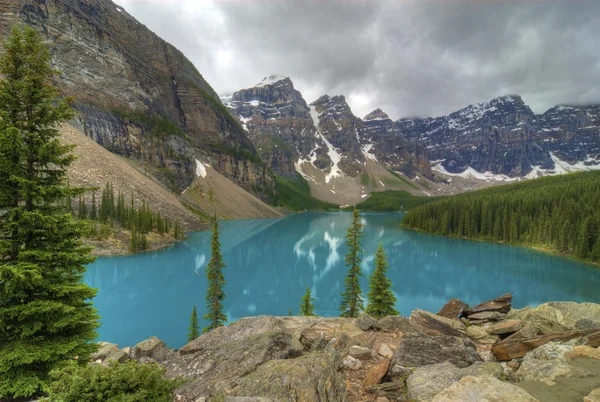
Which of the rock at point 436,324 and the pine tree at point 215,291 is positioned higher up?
the rock at point 436,324

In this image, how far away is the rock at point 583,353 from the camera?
6.60 m

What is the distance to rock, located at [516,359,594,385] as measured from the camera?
19.2ft

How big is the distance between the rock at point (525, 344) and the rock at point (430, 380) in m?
2.60

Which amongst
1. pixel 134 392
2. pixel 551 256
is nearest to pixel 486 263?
pixel 551 256

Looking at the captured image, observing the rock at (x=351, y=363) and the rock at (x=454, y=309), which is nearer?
the rock at (x=351, y=363)

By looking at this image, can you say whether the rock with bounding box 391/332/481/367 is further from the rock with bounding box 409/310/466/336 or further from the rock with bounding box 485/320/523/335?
the rock with bounding box 485/320/523/335

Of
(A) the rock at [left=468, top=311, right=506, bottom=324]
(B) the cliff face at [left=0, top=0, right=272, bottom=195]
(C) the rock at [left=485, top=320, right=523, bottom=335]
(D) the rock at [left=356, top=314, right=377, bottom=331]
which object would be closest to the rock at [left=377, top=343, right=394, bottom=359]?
(D) the rock at [left=356, top=314, right=377, bottom=331]

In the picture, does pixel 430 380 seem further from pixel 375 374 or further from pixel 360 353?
pixel 360 353

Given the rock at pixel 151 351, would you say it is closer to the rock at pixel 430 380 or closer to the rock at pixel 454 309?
the rock at pixel 430 380

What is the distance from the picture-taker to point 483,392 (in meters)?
5.27

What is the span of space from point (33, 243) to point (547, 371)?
537 inches

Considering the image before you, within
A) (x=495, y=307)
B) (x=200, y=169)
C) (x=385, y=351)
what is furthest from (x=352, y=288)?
(x=200, y=169)

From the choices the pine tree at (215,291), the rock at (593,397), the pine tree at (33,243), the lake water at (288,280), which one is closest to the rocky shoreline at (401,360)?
the rock at (593,397)

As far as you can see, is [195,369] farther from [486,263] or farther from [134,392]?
[486,263]
